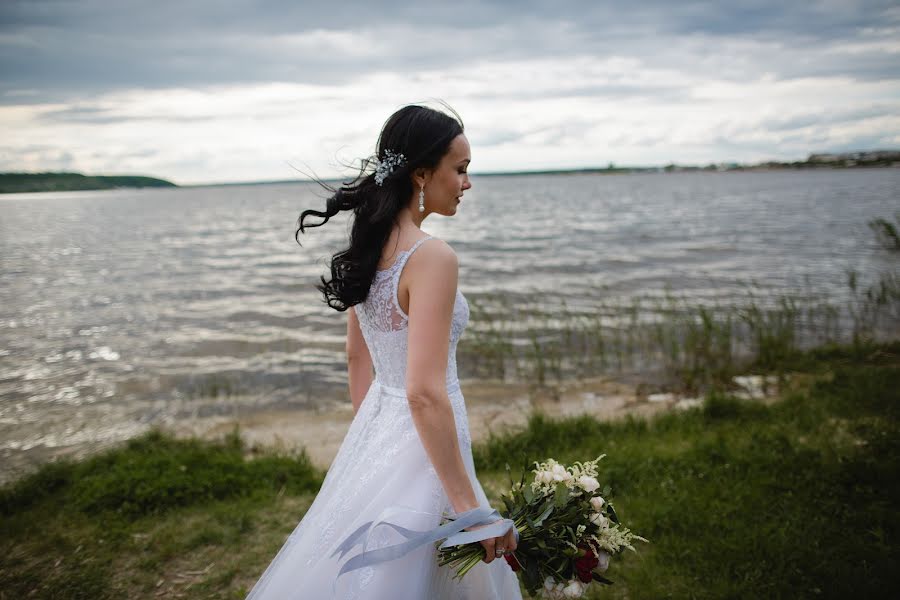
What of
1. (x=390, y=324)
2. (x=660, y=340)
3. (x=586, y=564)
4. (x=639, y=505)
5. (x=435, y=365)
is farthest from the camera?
(x=660, y=340)

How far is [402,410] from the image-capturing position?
246cm

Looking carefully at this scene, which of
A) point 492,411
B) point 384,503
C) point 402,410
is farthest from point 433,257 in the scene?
point 492,411

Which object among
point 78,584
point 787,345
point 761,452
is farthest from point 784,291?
point 78,584

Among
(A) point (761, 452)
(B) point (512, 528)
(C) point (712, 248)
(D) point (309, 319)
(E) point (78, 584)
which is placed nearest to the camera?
(B) point (512, 528)

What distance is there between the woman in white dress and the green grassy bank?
201 cm

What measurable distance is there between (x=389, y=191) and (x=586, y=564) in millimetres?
1731

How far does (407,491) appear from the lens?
2.32 meters

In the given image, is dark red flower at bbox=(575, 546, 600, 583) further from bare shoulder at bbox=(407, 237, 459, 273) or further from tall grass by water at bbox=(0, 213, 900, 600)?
tall grass by water at bbox=(0, 213, 900, 600)

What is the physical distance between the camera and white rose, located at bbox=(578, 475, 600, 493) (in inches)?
91.3

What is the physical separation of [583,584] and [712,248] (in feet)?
74.2

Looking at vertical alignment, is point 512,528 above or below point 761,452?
above

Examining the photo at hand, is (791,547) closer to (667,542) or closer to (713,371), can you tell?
(667,542)

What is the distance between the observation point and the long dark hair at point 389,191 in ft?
7.62

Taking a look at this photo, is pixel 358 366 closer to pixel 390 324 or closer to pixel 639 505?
pixel 390 324
